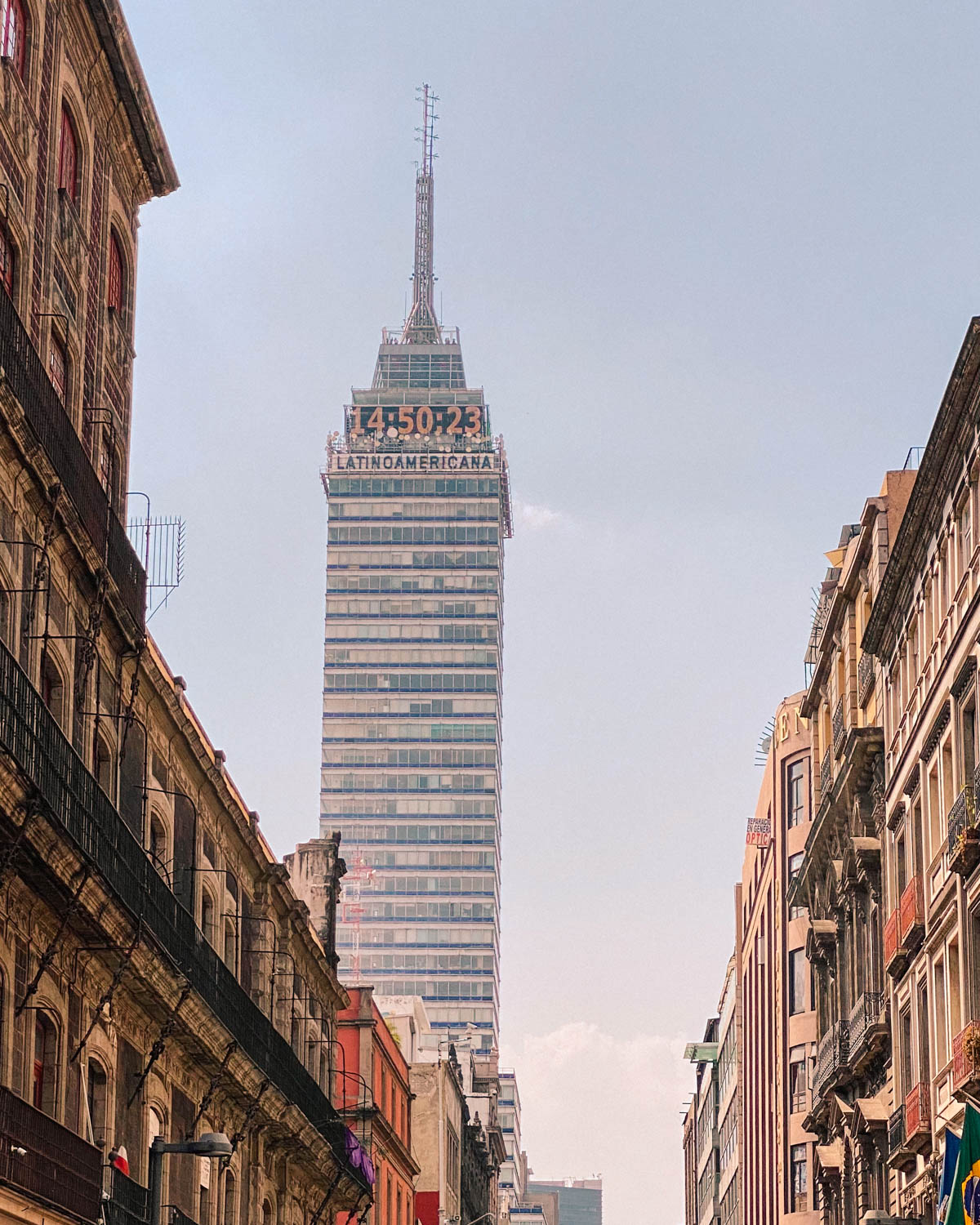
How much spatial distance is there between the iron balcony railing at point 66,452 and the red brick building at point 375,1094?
2852cm

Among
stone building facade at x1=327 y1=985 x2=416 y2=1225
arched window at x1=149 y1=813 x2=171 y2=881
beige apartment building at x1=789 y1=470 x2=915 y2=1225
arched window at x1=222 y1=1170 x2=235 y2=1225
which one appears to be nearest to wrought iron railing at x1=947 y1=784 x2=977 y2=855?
beige apartment building at x1=789 y1=470 x2=915 y2=1225

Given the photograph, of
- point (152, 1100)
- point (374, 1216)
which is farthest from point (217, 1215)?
point (374, 1216)

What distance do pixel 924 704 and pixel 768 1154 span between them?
51.8m

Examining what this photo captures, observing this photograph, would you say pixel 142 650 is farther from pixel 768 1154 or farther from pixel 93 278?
pixel 768 1154

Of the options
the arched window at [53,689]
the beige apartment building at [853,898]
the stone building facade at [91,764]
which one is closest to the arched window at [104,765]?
the stone building facade at [91,764]

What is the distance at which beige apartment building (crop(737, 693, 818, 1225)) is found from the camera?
7994cm

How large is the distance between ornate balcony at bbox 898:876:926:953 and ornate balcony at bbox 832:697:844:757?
9497mm

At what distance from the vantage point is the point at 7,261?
28.2 m

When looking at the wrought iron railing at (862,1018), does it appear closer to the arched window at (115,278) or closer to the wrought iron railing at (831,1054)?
the wrought iron railing at (831,1054)

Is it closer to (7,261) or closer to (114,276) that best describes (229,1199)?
(114,276)

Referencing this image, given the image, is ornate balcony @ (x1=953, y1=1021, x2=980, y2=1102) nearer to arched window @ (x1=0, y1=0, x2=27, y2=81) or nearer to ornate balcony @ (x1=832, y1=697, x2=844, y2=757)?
ornate balcony @ (x1=832, y1=697, x2=844, y2=757)

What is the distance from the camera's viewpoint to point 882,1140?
4653cm

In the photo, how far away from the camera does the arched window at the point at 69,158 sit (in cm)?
3118

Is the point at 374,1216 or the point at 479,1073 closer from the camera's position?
the point at 374,1216
